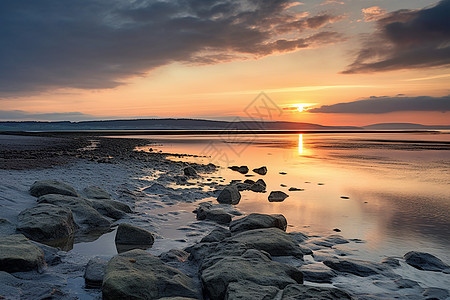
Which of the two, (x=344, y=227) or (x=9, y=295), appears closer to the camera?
(x=9, y=295)

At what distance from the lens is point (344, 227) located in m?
9.55

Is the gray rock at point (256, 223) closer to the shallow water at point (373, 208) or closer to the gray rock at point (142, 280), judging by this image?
the shallow water at point (373, 208)

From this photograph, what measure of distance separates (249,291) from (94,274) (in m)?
2.76

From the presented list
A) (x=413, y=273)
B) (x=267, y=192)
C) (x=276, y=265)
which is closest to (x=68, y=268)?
(x=276, y=265)

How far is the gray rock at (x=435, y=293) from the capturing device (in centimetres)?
521

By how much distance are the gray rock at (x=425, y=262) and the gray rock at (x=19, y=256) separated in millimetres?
7403

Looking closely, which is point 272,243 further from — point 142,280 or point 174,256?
point 142,280

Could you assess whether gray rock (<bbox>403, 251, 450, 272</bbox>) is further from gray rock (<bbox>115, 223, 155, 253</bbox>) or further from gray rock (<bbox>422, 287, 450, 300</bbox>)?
gray rock (<bbox>115, 223, 155, 253</bbox>)

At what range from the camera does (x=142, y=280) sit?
4.67 m

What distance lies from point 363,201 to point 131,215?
9.65m

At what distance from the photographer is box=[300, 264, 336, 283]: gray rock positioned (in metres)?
5.84

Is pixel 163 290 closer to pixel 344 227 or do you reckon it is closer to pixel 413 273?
→ pixel 413 273

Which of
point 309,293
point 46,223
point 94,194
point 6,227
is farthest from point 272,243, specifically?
point 94,194

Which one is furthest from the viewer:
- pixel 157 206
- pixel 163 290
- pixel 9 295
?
pixel 157 206
